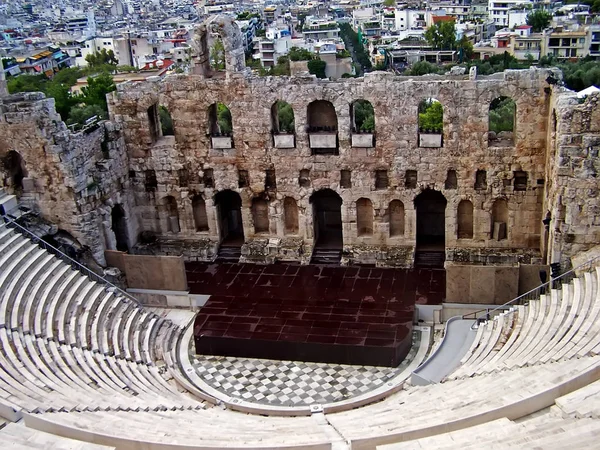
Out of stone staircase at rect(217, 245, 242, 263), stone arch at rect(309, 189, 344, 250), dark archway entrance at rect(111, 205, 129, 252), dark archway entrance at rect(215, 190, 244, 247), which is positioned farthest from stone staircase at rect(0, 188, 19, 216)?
stone arch at rect(309, 189, 344, 250)

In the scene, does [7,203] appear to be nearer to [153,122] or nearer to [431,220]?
[153,122]

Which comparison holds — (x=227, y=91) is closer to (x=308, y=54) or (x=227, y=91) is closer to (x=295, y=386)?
(x=295, y=386)

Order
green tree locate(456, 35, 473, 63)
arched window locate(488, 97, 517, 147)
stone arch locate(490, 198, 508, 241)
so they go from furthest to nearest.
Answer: green tree locate(456, 35, 473, 63) < arched window locate(488, 97, 517, 147) < stone arch locate(490, 198, 508, 241)

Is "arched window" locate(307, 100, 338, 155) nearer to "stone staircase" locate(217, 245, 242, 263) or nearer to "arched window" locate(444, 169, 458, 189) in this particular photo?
"arched window" locate(444, 169, 458, 189)

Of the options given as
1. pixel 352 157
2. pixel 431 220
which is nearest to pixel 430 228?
pixel 431 220

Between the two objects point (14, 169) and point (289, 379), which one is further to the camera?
point (14, 169)

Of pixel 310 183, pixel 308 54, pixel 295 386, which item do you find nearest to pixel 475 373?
pixel 295 386
